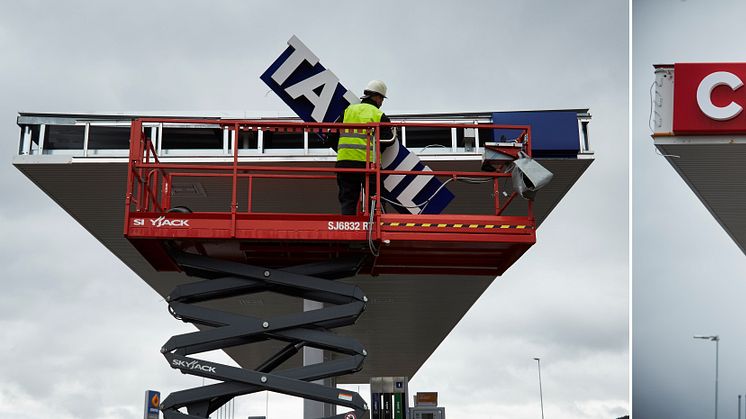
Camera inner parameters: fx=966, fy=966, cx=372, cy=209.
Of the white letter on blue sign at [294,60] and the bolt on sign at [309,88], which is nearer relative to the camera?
the bolt on sign at [309,88]

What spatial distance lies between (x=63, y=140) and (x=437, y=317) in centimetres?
1484

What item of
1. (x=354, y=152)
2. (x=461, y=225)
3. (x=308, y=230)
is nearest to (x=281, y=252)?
(x=308, y=230)

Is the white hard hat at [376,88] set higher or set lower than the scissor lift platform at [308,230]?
higher

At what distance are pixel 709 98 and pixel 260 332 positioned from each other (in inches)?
506

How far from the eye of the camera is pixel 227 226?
1065cm

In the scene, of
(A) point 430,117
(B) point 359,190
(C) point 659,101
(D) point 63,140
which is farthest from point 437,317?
(B) point 359,190

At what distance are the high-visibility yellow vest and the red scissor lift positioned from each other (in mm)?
135

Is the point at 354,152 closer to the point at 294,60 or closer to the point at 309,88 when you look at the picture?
the point at 309,88

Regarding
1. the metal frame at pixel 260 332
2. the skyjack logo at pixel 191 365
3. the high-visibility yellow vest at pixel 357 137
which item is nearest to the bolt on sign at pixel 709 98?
the high-visibility yellow vest at pixel 357 137

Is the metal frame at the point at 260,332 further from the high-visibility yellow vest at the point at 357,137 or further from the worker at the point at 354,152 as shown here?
the high-visibility yellow vest at the point at 357,137

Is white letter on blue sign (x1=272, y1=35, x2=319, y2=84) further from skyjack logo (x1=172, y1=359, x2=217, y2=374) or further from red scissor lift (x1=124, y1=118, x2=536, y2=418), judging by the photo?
skyjack logo (x1=172, y1=359, x2=217, y2=374)

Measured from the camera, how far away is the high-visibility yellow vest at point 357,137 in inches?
452

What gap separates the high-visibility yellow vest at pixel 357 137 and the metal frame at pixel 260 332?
1280 mm

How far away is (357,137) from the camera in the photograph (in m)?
11.5
